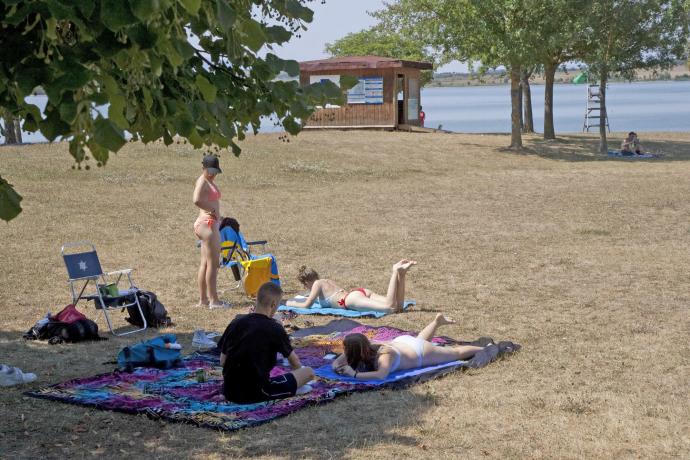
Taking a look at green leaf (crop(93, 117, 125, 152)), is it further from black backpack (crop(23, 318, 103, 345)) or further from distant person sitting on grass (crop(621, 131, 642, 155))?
distant person sitting on grass (crop(621, 131, 642, 155))

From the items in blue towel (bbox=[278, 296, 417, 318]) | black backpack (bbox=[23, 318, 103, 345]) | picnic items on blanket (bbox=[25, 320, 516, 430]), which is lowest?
blue towel (bbox=[278, 296, 417, 318])

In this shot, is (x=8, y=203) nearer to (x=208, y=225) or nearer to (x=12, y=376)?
(x=12, y=376)

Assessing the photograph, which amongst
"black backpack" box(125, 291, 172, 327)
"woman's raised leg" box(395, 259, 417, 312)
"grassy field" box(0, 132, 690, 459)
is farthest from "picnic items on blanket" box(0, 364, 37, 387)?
"woman's raised leg" box(395, 259, 417, 312)

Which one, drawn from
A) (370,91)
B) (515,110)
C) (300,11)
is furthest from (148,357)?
(370,91)

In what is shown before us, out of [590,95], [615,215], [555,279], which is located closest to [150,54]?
[555,279]

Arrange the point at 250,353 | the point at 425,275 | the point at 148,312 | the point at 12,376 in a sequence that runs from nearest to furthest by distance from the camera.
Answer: the point at 250,353 < the point at 12,376 < the point at 148,312 < the point at 425,275

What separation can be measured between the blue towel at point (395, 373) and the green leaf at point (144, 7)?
4.48m

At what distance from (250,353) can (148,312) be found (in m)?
3.15

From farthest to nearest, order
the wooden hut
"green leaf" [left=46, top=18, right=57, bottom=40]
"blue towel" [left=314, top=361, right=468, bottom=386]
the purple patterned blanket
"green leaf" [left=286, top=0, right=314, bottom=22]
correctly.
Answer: the wooden hut < "blue towel" [left=314, top=361, right=468, bottom=386] < the purple patterned blanket < "green leaf" [left=286, top=0, right=314, bottom=22] < "green leaf" [left=46, top=18, right=57, bottom=40]

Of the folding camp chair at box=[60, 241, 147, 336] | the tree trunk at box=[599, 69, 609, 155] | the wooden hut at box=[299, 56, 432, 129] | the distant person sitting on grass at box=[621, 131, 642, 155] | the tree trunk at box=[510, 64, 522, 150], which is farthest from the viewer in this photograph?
the wooden hut at box=[299, 56, 432, 129]

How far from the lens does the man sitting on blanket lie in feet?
22.0

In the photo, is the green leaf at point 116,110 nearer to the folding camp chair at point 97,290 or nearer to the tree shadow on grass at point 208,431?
the tree shadow on grass at point 208,431

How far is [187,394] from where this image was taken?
7051 millimetres

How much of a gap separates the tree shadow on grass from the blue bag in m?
0.87
